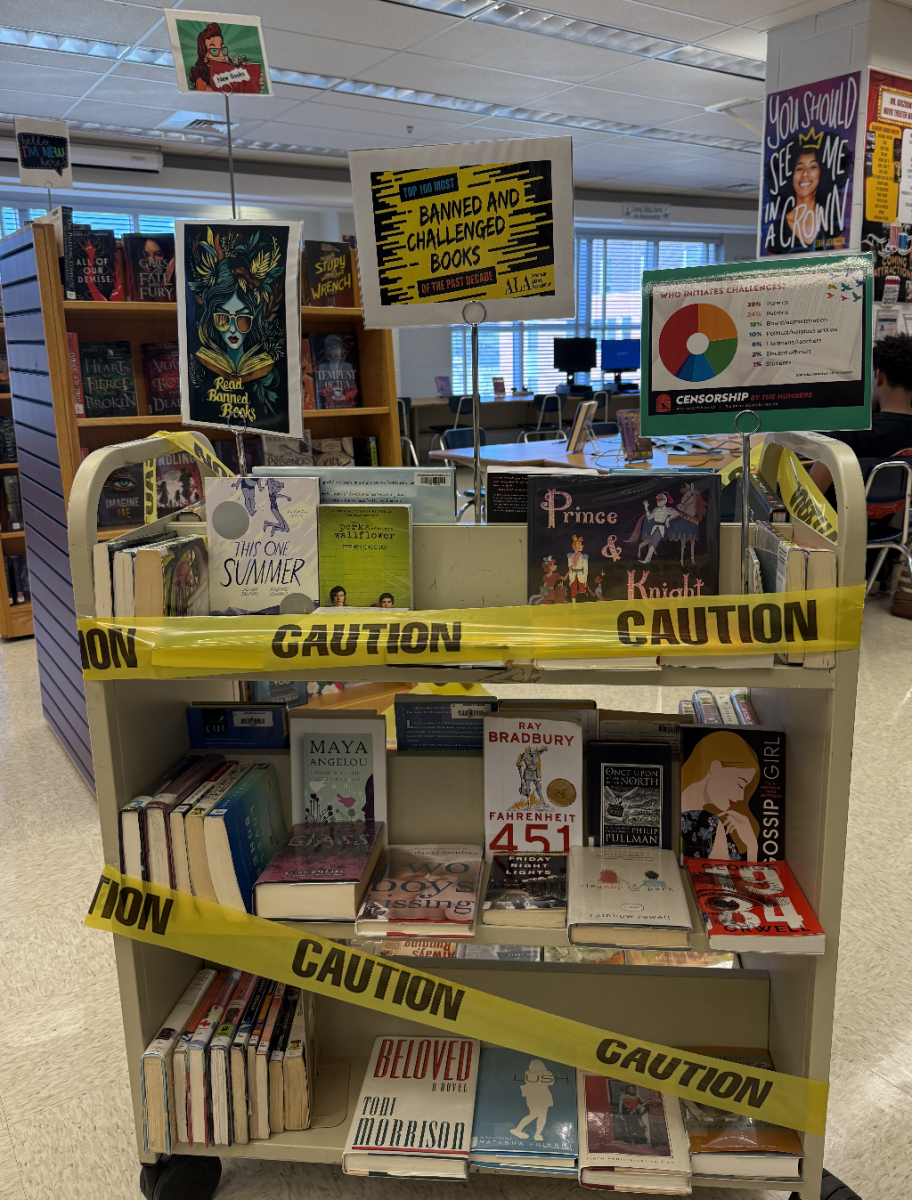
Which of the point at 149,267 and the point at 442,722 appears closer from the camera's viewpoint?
the point at 442,722

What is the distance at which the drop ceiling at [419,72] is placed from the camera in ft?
17.2

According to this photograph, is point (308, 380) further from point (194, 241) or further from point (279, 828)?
point (279, 828)

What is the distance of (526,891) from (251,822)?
1.57 ft

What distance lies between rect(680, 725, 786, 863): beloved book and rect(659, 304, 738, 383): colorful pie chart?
61cm

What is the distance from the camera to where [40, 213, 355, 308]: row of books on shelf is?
3104mm

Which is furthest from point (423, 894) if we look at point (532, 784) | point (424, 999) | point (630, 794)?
point (630, 794)

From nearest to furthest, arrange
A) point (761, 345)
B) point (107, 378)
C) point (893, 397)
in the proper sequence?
point (761, 345)
point (107, 378)
point (893, 397)

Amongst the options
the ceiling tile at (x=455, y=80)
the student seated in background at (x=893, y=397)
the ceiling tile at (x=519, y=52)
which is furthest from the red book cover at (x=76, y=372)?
the ceiling tile at (x=455, y=80)

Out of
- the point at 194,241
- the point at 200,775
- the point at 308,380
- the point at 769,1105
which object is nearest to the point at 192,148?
the point at 308,380

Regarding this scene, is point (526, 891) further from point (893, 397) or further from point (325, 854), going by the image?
point (893, 397)

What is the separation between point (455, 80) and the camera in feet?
21.7

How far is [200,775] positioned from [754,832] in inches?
38.5

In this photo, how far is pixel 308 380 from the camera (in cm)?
361

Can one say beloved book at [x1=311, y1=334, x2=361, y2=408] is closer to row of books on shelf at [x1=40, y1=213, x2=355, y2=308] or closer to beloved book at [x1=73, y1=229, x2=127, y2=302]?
row of books on shelf at [x1=40, y1=213, x2=355, y2=308]
